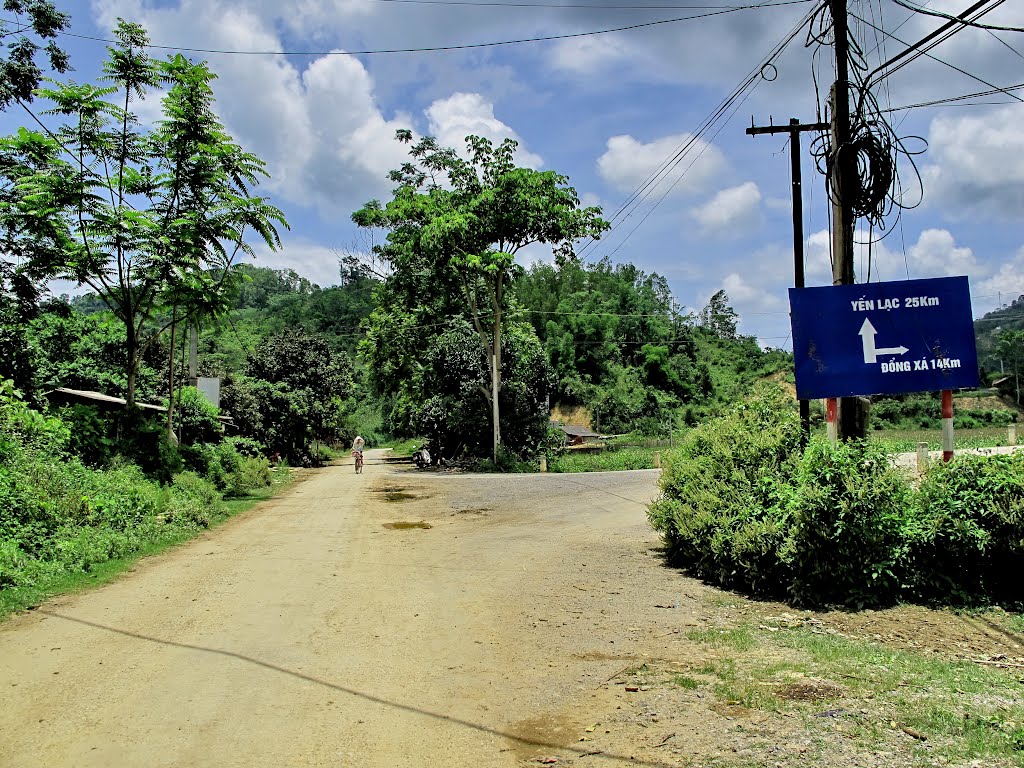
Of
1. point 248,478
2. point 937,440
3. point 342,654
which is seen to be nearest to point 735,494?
point 342,654

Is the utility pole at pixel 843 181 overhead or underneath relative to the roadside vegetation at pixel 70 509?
overhead

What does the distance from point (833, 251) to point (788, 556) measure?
4.30m

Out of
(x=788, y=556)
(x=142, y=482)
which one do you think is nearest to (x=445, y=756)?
(x=788, y=556)

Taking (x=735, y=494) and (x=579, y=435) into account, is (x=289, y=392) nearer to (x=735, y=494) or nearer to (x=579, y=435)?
(x=579, y=435)

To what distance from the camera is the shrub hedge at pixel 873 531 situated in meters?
7.29

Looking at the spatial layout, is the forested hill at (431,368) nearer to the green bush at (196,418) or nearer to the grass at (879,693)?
the green bush at (196,418)

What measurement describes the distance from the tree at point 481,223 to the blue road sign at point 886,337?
22377 mm

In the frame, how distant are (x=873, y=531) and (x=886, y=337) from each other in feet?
9.36

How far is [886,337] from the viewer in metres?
9.05

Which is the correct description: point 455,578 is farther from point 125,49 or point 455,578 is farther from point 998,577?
point 125,49

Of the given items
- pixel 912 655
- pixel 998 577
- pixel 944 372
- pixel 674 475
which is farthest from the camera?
pixel 674 475

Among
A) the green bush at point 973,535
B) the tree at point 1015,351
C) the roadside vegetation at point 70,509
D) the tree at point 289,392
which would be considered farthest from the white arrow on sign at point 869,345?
the tree at point 1015,351

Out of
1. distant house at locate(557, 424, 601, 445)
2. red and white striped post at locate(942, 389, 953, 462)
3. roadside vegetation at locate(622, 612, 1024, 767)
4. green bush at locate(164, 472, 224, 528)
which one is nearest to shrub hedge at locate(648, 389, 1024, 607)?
red and white striped post at locate(942, 389, 953, 462)

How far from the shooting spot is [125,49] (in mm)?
16266
